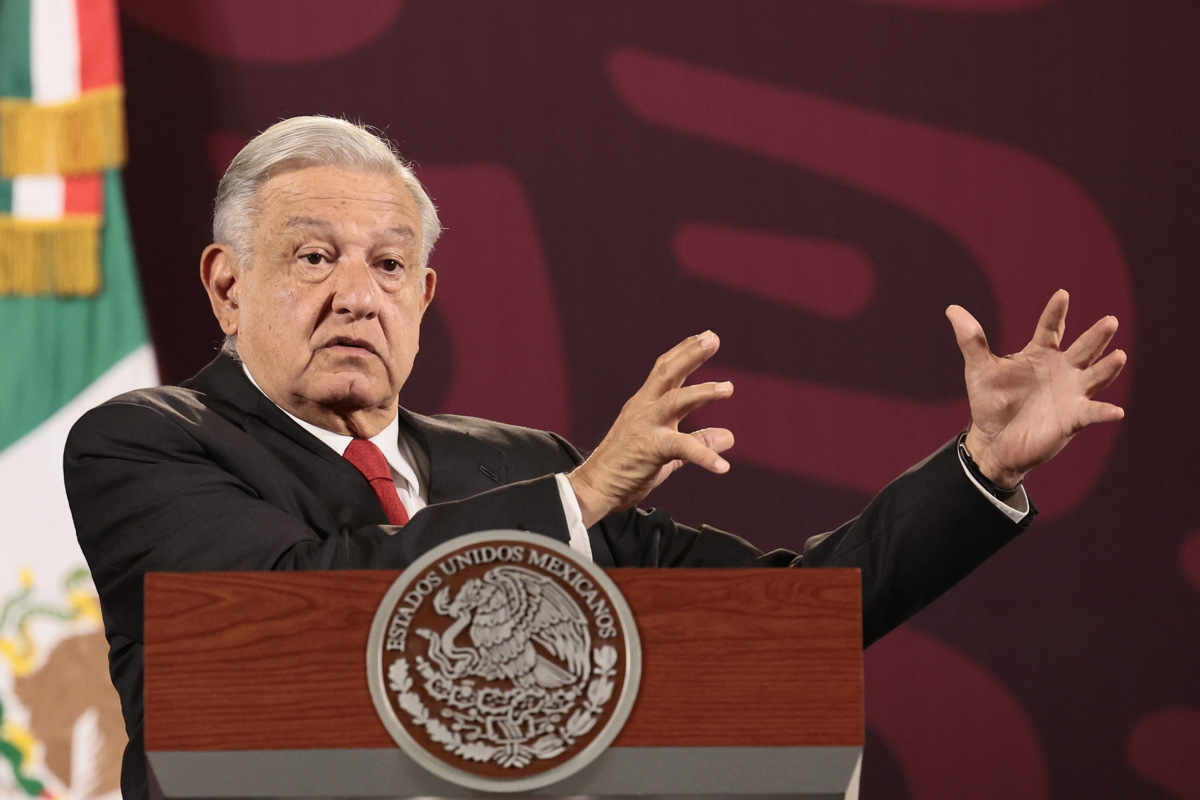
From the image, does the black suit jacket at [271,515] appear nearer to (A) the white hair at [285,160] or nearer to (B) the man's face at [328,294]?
(B) the man's face at [328,294]

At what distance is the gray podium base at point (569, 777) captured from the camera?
103 cm

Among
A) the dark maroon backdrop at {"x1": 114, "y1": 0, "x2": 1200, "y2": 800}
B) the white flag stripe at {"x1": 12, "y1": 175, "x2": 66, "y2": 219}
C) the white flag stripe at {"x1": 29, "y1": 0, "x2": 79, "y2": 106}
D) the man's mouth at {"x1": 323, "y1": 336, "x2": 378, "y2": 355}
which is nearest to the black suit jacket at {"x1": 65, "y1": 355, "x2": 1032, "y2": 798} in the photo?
the man's mouth at {"x1": 323, "y1": 336, "x2": 378, "y2": 355}

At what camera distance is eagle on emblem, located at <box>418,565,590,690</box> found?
1039mm

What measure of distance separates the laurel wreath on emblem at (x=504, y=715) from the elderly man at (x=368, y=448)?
29 cm

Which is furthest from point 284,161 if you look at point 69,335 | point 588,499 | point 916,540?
point 69,335

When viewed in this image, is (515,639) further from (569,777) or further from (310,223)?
(310,223)

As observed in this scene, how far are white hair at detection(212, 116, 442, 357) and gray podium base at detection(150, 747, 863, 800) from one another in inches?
39.4

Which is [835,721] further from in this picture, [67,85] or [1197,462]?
[67,85]

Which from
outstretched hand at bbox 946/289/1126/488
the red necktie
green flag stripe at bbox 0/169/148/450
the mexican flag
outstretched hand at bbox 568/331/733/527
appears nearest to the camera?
outstretched hand at bbox 568/331/733/527

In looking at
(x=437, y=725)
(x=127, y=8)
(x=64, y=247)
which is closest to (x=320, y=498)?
(x=437, y=725)

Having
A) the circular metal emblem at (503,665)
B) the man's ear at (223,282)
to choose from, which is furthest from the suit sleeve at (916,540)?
the man's ear at (223,282)

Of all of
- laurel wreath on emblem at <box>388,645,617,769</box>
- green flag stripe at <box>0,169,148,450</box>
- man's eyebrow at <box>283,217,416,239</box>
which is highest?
laurel wreath on emblem at <box>388,645,617,769</box>

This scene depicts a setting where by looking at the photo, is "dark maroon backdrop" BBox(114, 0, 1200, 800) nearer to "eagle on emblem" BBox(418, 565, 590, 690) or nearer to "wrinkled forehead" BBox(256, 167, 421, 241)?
"wrinkled forehead" BBox(256, 167, 421, 241)

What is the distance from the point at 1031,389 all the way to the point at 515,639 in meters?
0.74
